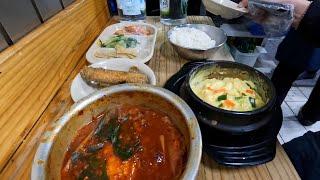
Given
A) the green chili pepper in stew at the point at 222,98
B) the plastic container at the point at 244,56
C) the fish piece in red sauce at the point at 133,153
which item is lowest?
the plastic container at the point at 244,56

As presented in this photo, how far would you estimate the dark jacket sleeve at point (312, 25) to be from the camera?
4.83 ft

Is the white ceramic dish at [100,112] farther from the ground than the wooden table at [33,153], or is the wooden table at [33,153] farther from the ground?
the white ceramic dish at [100,112]

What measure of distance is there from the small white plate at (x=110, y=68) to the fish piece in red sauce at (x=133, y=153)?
330 mm

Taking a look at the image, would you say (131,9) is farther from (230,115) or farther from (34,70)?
(230,115)

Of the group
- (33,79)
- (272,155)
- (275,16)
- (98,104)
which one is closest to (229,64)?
(272,155)

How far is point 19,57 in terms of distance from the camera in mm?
766

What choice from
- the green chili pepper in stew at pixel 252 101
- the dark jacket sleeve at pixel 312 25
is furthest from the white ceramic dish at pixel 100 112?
→ the dark jacket sleeve at pixel 312 25

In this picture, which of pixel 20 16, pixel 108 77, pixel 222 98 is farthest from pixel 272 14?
pixel 20 16

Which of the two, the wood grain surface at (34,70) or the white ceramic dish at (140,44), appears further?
the white ceramic dish at (140,44)

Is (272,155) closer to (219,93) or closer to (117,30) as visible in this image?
(219,93)

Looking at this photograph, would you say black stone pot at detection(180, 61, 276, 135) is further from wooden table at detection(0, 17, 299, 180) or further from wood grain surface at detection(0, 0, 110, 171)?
wood grain surface at detection(0, 0, 110, 171)

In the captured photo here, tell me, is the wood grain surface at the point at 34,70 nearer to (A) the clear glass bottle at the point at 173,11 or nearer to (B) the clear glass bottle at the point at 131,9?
(B) the clear glass bottle at the point at 131,9

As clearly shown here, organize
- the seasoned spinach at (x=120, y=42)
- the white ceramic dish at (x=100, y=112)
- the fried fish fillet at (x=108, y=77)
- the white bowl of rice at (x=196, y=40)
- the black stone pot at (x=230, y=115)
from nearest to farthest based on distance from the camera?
1. the white ceramic dish at (x=100, y=112)
2. the black stone pot at (x=230, y=115)
3. the fried fish fillet at (x=108, y=77)
4. the white bowl of rice at (x=196, y=40)
5. the seasoned spinach at (x=120, y=42)

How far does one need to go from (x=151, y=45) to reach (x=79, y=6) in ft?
1.61
